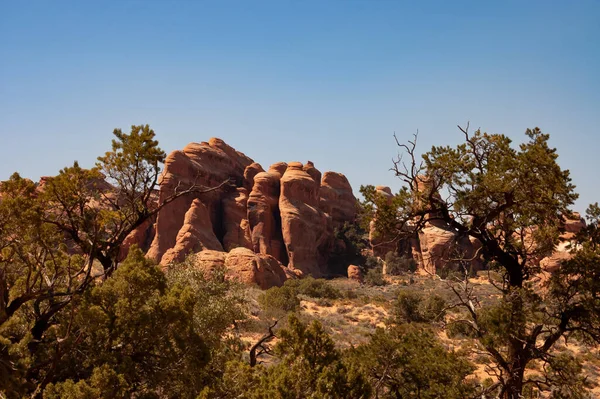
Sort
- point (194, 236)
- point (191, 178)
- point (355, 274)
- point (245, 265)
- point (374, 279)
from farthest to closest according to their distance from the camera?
point (355, 274) → point (374, 279) → point (191, 178) → point (194, 236) → point (245, 265)

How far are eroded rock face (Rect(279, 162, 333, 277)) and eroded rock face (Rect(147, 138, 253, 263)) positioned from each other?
22.3ft

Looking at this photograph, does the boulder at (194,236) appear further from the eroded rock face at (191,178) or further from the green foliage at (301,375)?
the green foliage at (301,375)

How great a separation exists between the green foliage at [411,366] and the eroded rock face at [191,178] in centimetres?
3242

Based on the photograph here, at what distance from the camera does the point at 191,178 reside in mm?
47375

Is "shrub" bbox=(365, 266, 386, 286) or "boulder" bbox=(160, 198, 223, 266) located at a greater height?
"boulder" bbox=(160, 198, 223, 266)

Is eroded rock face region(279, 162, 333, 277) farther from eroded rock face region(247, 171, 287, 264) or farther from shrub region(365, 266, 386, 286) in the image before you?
shrub region(365, 266, 386, 286)

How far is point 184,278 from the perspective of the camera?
1683cm

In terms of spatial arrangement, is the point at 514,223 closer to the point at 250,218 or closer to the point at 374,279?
the point at 374,279

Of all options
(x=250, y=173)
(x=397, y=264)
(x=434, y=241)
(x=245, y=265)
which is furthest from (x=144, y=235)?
(x=434, y=241)

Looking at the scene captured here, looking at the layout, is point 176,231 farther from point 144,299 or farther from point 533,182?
point 533,182

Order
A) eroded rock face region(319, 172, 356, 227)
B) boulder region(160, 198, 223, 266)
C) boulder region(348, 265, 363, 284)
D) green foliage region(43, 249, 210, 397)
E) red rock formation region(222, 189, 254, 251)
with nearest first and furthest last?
green foliage region(43, 249, 210, 397), boulder region(160, 198, 223, 266), red rock formation region(222, 189, 254, 251), boulder region(348, 265, 363, 284), eroded rock face region(319, 172, 356, 227)

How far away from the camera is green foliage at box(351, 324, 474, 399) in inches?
388

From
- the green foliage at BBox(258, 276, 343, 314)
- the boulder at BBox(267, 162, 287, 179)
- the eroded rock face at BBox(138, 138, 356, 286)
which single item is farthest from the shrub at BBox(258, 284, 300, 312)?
the boulder at BBox(267, 162, 287, 179)

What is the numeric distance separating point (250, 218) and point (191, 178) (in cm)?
824
